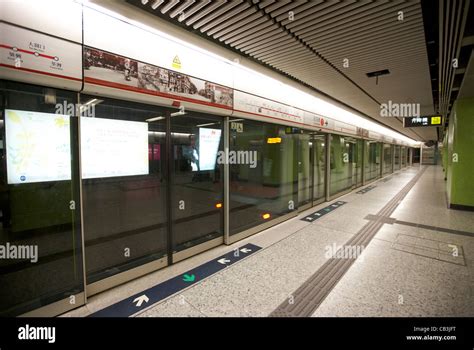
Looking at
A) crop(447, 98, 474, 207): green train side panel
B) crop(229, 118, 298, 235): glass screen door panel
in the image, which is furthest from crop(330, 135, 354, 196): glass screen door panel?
crop(447, 98, 474, 207): green train side panel

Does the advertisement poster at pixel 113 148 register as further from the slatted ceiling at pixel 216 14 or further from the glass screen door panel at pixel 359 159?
the glass screen door panel at pixel 359 159

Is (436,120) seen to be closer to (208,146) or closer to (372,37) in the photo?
(372,37)

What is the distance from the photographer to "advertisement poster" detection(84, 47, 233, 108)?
2035 millimetres

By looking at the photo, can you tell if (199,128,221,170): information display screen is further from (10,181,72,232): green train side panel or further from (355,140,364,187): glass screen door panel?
(355,140,364,187): glass screen door panel

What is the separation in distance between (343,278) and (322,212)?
10.2 feet

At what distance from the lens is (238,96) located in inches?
138

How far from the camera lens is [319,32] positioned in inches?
102

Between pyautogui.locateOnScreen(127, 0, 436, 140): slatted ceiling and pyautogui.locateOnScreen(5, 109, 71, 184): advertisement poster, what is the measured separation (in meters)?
1.47

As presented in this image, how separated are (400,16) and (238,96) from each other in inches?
83.1

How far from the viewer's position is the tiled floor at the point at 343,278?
2.08m

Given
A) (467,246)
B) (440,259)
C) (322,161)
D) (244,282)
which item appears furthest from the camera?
(322,161)
